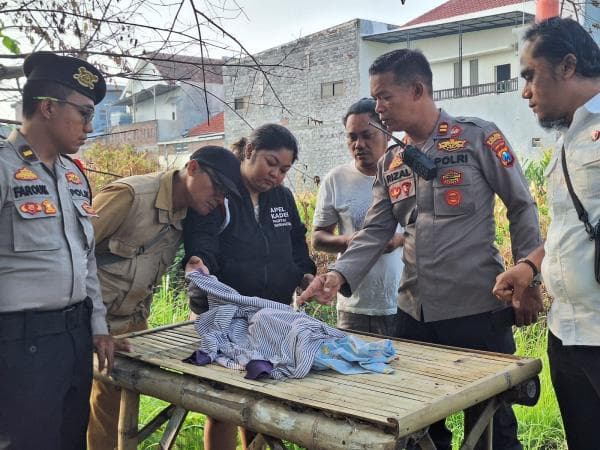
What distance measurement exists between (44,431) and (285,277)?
1.19 meters

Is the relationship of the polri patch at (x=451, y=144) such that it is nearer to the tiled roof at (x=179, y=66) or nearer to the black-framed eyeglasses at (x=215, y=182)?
the black-framed eyeglasses at (x=215, y=182)

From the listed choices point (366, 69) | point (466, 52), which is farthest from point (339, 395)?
point (466, 52)

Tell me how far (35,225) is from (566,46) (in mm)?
1693

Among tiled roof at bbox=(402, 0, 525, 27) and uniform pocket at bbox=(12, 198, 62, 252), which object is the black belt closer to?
uniform pocket at bbox=(12, 198, 62, 252)

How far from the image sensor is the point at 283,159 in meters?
2.91

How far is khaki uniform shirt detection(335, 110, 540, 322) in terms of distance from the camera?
99.3 inches

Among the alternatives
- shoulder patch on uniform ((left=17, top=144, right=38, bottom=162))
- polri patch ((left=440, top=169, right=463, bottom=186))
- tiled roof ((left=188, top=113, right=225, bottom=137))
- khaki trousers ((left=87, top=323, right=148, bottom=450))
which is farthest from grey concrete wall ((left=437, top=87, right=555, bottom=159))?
shoulder patch on uniform ((left=17, top=144, right=38, bottom=162))

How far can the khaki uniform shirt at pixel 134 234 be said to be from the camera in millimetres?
2648

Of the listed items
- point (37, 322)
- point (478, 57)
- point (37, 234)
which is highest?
point (478, 57)

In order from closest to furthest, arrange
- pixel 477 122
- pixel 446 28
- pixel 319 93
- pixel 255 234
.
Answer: pixel 477 122, pixel 255 234, pixel 446 28, pixel 319 93

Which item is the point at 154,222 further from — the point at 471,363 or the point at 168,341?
the point at 471,363

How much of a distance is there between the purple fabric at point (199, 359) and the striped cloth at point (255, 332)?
0.05ft

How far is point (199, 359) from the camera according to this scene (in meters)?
2.33

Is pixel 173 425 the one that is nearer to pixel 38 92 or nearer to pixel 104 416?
pixel 104 416
